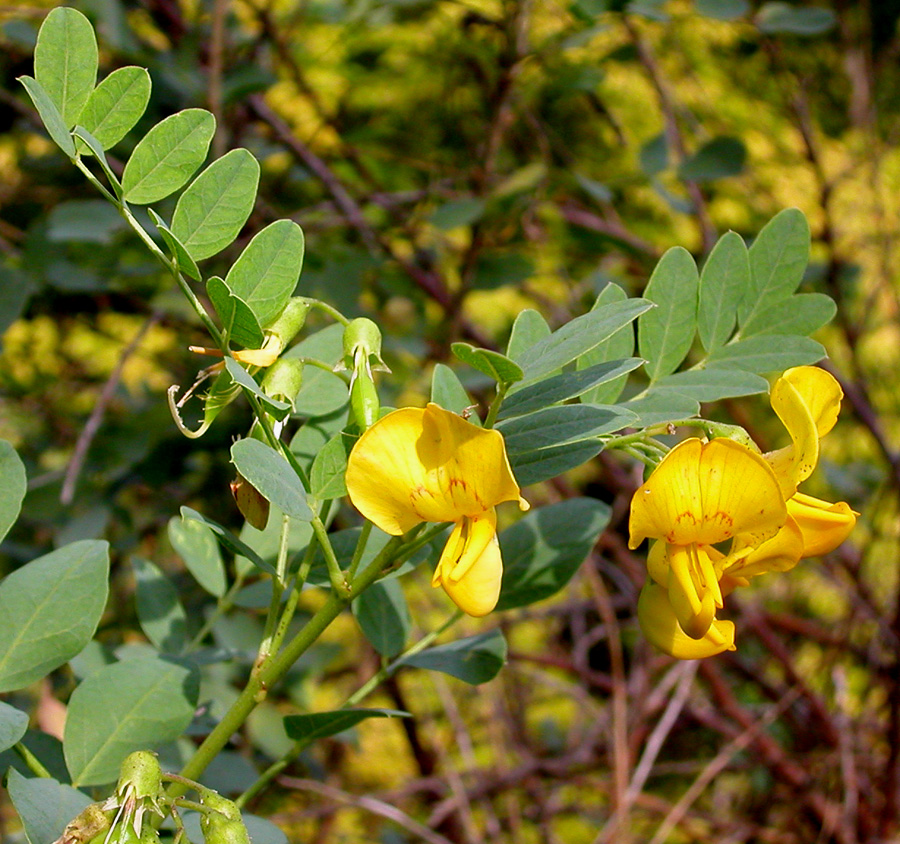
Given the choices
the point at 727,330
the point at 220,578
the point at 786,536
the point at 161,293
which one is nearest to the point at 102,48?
the point at 161,293

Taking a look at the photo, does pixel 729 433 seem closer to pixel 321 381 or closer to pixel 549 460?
pixel 549 460

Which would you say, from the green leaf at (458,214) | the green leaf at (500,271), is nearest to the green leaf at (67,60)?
the green leaf at (458,214)

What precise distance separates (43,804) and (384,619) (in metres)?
0.28

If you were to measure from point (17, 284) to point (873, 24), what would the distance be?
7.29ft

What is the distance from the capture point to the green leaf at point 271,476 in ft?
1.50

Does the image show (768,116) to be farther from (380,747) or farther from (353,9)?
→ (380,747)

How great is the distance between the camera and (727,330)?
62cm

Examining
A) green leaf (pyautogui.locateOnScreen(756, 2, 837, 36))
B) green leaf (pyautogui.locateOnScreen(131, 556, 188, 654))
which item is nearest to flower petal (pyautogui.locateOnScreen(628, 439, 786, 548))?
green leaf (pyautogui.locateOnScreen(131, 556, 188, 654))

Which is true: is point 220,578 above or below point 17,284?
below

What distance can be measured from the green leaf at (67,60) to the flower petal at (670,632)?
0.41m

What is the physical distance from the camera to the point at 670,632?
1.70ft

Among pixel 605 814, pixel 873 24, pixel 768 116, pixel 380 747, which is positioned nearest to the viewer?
pixel 605 814

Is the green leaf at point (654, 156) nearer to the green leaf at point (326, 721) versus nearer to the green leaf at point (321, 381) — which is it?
the green leaf at point (321, 381)

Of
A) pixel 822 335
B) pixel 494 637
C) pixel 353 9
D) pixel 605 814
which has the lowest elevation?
pixel 822 335
